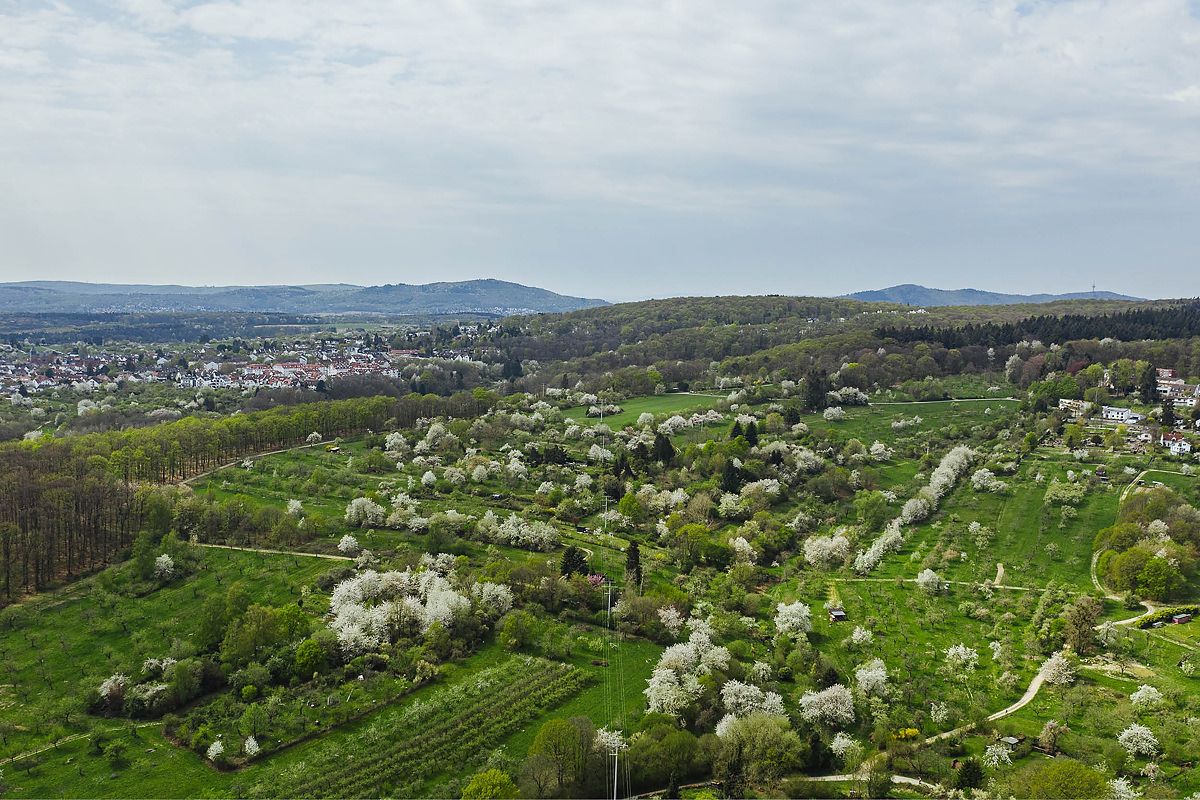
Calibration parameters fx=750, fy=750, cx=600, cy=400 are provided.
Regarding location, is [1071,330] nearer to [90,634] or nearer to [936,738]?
[936,738]

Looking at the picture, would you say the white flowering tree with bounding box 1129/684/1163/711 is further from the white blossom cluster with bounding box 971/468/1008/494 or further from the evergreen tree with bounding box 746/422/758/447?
the evergreen tree with bounding box 746/422/758/447

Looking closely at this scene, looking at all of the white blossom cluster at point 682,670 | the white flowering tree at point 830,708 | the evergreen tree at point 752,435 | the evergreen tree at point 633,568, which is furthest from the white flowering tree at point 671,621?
the evergreen tree at point 752,435

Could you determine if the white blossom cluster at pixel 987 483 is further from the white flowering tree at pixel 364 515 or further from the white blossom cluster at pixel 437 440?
the white blossom cluster at pixel 437 440

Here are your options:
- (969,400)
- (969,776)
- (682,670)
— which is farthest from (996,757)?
(969,400)

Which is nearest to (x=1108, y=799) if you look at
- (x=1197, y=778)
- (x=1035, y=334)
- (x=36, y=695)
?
(x=1197, y=778)

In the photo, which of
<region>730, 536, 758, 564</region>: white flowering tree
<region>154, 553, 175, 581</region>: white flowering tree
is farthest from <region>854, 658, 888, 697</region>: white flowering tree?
<region>154, 553, 175, 581</region>: white flowering tree
